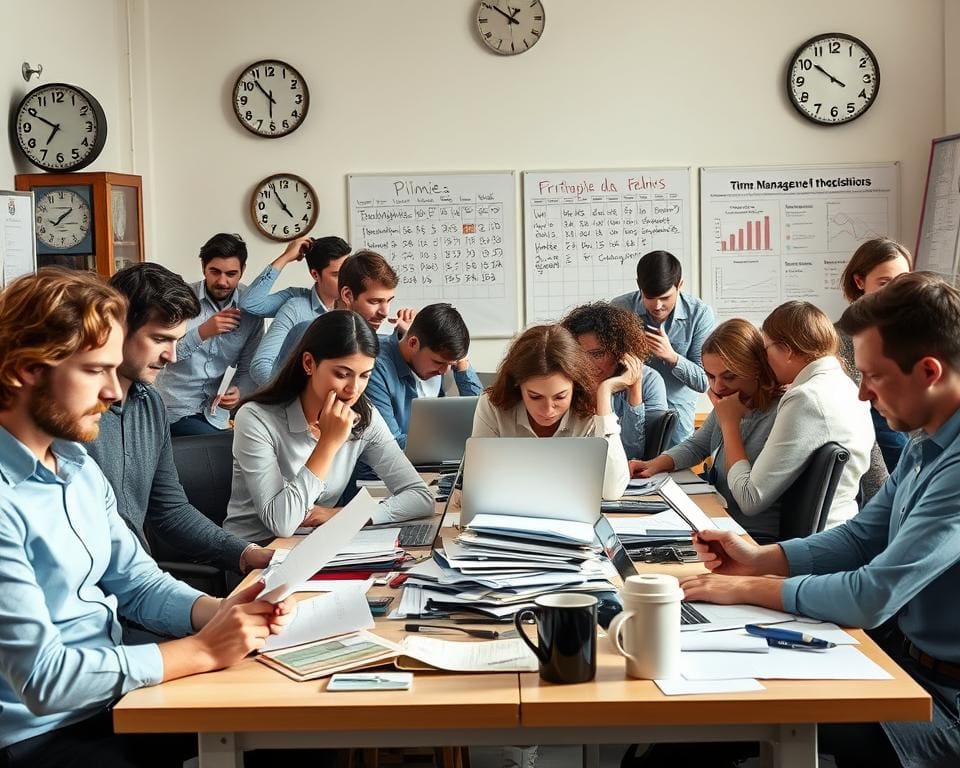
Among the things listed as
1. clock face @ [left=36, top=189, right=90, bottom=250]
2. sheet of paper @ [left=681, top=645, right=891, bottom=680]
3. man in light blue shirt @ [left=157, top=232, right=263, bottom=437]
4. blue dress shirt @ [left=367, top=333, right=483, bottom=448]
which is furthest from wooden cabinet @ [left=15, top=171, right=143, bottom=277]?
sheet of paper @ [left=681, top=645, right=891, bottom=680]

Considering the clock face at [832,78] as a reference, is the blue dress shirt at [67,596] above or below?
below

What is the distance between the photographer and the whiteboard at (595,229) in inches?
223

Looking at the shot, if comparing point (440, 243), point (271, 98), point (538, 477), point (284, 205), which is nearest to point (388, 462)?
point (538, 477)

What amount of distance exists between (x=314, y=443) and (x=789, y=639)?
1.47 m

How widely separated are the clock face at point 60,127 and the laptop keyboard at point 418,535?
3.04 meters

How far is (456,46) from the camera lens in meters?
5.64

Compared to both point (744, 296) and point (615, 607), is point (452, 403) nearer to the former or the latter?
point (615, 607)

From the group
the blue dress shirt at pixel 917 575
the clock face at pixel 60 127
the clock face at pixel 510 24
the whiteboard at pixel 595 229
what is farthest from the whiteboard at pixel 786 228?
the blue dress shirt at pixel 917 575

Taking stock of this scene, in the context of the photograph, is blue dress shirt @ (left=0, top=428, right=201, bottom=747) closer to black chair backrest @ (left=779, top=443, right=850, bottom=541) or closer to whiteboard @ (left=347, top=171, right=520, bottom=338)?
black chair backrest @ (left=779, top=443, right=850, bottom=541)

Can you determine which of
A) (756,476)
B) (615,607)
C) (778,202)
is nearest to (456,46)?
(778,202)

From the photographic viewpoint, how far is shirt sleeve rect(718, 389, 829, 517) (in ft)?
8.35

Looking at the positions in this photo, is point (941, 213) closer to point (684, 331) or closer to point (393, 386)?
point (684, 331)

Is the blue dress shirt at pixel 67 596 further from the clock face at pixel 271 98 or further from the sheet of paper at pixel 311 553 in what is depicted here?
the clock face at pixel 271 98

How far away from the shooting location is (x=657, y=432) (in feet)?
11.4
